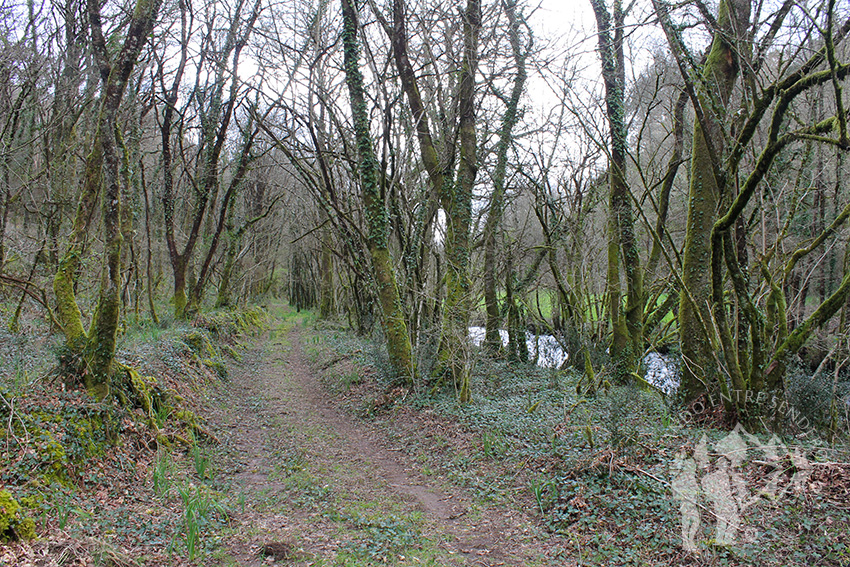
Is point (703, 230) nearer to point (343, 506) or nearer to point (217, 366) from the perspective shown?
point (343, 506)

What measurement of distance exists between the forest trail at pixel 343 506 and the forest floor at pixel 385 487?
22mm

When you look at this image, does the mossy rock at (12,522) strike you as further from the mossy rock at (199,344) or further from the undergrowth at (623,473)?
the mossy rock at (199,344)

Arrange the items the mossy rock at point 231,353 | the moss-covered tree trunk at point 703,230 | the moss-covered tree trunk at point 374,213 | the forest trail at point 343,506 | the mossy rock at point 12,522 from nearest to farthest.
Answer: the mossy rock at point 12,522, the forest trail at point 343,506, the moss-covered tree trunk at point 703,230, the moss-covered tree trunk at point 374,213, the mossy rock at point 231,353

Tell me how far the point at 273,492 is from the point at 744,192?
527 cm

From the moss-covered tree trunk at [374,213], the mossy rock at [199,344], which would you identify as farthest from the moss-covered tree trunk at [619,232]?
the mossy rock at [199,344]

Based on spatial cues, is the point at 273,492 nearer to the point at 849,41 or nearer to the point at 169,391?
the point at 169,391

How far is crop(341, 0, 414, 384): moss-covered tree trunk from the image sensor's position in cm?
860

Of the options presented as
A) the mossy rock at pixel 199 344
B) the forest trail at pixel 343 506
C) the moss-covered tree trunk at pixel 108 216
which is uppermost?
the moss-covered tree trunk at pixel 108 216

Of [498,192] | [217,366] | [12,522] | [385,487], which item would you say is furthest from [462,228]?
[12,522]

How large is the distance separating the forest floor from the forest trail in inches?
0.9

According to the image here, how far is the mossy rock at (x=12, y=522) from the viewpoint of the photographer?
118 inches

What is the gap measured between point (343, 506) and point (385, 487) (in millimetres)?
748

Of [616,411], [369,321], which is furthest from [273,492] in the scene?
[369,321]

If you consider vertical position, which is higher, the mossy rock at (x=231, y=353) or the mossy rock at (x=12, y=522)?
the mossy rock at (x=12, y=522)
